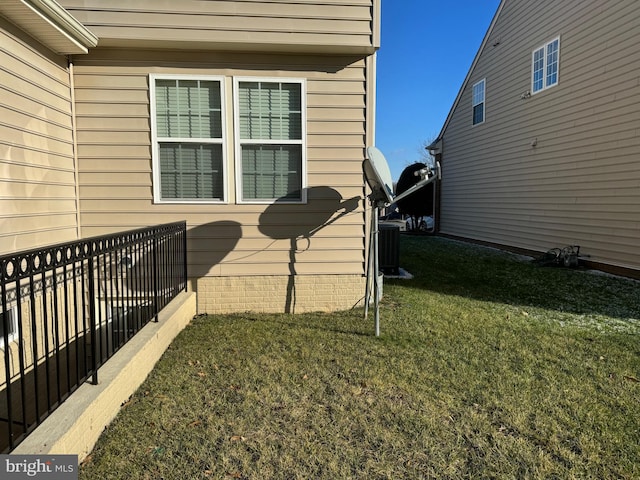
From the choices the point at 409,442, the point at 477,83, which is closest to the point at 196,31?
the point at 409,442

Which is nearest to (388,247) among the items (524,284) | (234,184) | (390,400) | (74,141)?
(524,284)

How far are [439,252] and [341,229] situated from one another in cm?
630

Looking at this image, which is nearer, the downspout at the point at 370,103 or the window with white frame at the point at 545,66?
the downspout at the point at 370,103

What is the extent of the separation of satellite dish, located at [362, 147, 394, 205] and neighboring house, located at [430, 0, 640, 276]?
212 inches

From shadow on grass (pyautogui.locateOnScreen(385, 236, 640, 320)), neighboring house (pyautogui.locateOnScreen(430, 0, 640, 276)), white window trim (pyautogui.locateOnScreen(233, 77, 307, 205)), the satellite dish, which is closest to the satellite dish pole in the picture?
the satellite dish

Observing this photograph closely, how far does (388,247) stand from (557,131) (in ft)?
16.3

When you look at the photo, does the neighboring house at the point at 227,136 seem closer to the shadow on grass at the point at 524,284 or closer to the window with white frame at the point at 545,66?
the shadow on grass at the point at 524,284

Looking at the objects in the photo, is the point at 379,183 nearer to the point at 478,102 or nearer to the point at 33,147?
the point at 33,147

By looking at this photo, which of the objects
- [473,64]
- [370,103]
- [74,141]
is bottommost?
[74,141]

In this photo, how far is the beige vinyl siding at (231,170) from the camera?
4.51m

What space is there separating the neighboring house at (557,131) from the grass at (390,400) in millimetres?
3337

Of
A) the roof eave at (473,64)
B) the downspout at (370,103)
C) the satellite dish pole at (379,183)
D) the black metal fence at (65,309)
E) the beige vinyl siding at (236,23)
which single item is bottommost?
the black metal fence at (65,309)

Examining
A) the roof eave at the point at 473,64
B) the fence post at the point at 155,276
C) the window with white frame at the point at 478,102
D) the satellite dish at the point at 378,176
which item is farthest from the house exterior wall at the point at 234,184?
the roof eave at the point at 473,64

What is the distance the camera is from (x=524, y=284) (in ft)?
21.7
